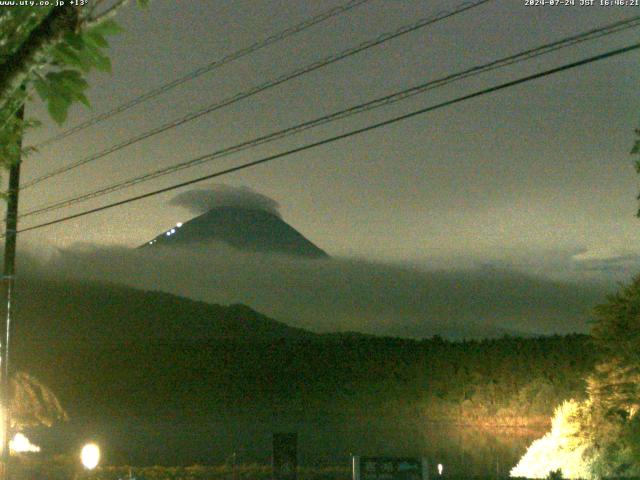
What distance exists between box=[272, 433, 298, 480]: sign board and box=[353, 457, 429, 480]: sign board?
2.25m

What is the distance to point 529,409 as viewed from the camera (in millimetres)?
54531

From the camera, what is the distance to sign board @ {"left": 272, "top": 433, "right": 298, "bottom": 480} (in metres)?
15.7

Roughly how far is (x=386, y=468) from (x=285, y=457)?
104 inches

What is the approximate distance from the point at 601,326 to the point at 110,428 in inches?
1652

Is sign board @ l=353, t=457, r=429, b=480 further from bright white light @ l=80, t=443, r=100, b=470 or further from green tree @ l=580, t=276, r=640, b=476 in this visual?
green tree @ l=580, t=276, r=640, b=476

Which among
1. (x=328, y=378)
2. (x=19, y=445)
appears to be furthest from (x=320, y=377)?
(x=19, y=445)

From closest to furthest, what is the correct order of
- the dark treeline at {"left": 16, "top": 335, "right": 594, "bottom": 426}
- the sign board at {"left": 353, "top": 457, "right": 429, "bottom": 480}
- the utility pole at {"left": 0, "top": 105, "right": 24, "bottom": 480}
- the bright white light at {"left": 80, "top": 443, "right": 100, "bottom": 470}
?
the sign board at {"left": 353, "top": 457, "right": 429, "bottom": 480}
the bright white light at {"left": 80, "top": 443, "right": 100, "bottom": 470}
the utility pole at {"left": 0, "top": 105, "right": 24, "bottom": 480}
the dark treeline at {"left": 16, "top": 335, "right": 594, "bottom": 426}

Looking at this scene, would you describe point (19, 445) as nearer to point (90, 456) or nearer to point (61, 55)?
point (90, 456)

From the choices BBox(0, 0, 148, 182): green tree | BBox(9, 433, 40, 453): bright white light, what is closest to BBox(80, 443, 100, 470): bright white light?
BBox(9, 433, 40, 453): bright white light

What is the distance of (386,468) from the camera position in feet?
45.1

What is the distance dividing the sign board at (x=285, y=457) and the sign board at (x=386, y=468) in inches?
88.5

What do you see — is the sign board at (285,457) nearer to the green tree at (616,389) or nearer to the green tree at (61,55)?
the green tree at (616,389)

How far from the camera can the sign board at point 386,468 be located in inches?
539

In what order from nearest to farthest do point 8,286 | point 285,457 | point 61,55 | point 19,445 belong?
point 61,55, point 285,457, point 8,286, point 19,445
